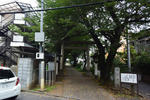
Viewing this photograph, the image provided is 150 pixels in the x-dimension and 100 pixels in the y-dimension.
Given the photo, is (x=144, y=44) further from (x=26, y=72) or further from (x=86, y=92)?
(x=26, y=72)

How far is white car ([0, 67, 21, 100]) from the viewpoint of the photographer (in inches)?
166

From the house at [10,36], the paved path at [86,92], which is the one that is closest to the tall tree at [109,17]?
the paved path at [86,92]

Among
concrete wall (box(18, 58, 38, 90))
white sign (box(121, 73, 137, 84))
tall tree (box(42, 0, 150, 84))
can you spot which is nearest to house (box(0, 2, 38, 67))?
tall tree (box(42, 0, 150, 84))

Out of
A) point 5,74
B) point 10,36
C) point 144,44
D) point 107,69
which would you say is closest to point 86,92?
point 107,69

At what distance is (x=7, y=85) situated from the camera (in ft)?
14.4

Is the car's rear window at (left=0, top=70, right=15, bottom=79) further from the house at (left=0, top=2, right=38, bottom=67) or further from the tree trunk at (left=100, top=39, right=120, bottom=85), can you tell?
the house at (left=0, top=2, right=38, bottom=67)

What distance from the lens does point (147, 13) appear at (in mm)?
7141

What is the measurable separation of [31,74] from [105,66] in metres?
5.86

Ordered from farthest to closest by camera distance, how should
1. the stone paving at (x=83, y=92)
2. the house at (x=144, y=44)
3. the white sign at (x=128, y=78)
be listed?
the house at (x=144, y=44) → the white sign at (x=128, y=78) → the stone paving at (x=83, y=92)

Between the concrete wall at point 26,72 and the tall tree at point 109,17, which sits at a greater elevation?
the tall tree at point 109,17

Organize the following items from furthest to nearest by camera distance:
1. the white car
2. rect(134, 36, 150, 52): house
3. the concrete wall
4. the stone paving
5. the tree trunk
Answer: rect(134, 36, 150, 52): house → the tree trunk → the concrete wall → the stone paving → the white car

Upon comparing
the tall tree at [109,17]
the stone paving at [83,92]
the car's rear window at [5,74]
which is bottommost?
the stone paving at [83,92]

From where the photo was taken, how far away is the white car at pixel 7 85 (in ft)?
13.8

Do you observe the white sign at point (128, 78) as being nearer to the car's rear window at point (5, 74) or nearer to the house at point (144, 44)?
the house at point (144, 44)
